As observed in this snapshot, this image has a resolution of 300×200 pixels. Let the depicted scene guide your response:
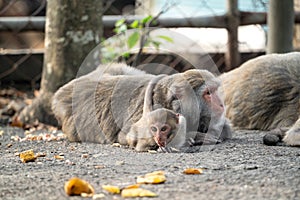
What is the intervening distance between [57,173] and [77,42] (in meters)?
2.60

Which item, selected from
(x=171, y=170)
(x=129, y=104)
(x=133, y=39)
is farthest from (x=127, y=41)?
(x=171, y=170)

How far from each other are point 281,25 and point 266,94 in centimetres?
127

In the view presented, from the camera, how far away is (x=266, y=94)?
4.68m

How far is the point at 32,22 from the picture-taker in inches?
255

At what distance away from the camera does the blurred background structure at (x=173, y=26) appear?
259 inches

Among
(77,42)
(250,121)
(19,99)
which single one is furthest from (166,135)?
(19,99)

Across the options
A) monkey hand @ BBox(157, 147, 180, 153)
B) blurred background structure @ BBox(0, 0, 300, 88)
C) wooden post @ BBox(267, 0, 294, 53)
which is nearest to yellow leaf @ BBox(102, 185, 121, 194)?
monkey hand @ BBox(157, 147, 180, 153)

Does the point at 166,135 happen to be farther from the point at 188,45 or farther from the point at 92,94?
the point at 188,45

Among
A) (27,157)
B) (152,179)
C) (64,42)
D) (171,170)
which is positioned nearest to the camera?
(152,179)

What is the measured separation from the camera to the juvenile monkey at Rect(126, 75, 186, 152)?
3.49 metres

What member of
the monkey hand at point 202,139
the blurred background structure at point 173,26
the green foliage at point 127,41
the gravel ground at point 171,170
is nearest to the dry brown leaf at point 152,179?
the gravel ground at point 171,170

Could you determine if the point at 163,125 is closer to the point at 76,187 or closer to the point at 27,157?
the point at 27,157

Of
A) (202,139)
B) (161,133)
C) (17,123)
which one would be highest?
(161,133)

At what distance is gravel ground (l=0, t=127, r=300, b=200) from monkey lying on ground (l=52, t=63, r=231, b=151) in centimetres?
13
